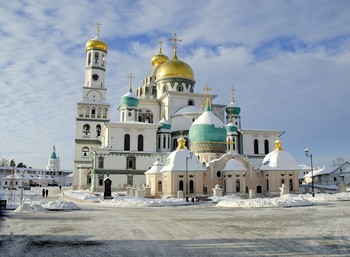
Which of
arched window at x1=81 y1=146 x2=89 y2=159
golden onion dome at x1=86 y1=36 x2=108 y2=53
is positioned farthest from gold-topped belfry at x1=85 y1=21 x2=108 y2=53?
arched window at x1=81 y1=146 x2=89 y2=159

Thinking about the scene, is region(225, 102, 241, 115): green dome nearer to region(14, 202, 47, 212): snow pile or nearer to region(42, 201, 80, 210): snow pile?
region(42, 201, 80, 210): snow pile

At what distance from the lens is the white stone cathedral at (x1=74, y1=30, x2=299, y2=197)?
38.2 metres

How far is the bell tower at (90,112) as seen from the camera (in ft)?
182

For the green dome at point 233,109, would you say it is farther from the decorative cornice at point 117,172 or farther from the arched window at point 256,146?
the decorative cornice at point 117,172

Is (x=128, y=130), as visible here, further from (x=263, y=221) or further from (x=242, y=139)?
(x=263, y=221)

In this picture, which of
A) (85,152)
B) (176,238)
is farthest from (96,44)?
(176,238)

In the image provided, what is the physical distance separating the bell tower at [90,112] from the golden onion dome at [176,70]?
420 inches

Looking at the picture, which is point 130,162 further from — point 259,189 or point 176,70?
point 259,189

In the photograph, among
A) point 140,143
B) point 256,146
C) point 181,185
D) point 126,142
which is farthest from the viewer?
point 256,146

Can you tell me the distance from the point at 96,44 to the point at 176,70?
48.7ft

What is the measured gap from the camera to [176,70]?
5766 cm

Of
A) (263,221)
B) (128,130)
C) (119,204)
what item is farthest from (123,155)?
(263,221)

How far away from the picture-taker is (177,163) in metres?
36.7

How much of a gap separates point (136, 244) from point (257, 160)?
153 ft
